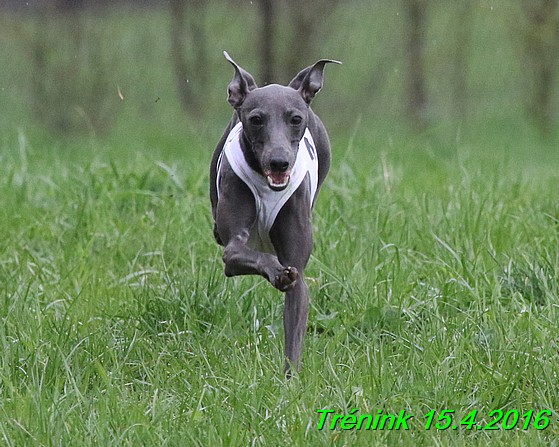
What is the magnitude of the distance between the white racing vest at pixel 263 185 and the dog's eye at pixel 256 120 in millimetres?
137

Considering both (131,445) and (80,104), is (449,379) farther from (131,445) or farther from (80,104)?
(80,104)

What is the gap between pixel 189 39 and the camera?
398 inches

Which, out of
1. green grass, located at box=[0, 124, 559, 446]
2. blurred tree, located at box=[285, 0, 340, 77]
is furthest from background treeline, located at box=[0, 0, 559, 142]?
green grass, located at box=[0, 124, 559, 446]

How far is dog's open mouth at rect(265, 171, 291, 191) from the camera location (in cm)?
338

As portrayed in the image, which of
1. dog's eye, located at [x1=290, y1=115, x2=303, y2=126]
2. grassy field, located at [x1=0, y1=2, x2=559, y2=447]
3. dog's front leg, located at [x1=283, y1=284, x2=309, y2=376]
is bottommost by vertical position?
grassy field, located at [x1=0, y1=2, x2=559, y2=447]

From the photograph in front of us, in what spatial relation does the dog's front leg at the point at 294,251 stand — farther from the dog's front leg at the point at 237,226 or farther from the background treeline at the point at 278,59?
the background treeline at the point at 278,59

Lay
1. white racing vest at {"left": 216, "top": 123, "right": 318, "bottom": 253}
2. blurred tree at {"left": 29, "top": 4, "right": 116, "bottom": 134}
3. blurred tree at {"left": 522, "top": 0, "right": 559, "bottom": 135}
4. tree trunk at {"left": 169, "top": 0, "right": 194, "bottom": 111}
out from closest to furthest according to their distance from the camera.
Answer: white racing vest at {"left": 216, "top": 123, "right": 318, "bottom": 253} → blurred tree at {"left": 29, "top": 4, "right": 116, "bottom": 134} → tree trunk at {"left": 169, "top": 0, "right": 194, "bottom": 111} → blurred tree at {"left": 522, "top": 0, "right": 559, "bottom": 135}

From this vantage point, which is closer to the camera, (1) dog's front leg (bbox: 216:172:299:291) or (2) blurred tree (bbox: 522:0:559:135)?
Result: (1) dog's front leg (bbox: 216:172:299:291)

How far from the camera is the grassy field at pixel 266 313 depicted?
10.8 feet

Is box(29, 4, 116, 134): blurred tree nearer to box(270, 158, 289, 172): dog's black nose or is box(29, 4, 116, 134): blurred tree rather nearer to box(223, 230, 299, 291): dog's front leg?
box(223, 230, 299, 291): dog's front leg

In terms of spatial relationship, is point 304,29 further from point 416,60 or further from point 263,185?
point 263,185

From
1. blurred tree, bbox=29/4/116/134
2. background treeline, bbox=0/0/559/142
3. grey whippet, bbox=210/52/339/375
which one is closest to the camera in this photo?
grey whippet, bbox=210/52/339/375

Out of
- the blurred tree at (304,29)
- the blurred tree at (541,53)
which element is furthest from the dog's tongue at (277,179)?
the blurred tree at (541,53)

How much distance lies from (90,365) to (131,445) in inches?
28.8
